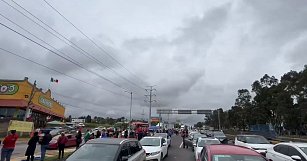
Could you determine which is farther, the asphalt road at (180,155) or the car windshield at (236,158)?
the asphalt road at (180,155)

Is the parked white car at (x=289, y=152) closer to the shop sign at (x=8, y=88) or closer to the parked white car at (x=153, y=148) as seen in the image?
the parked white car at (x=153, y=148)

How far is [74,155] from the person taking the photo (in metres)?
9.23

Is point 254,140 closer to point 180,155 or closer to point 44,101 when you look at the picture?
point 180,155

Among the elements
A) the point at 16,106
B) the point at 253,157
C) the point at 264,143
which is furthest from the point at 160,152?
the point at 16,106

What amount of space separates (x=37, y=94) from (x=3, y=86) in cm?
594

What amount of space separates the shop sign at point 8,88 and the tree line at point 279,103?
4518 cm

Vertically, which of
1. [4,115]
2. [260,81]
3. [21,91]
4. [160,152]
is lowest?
[160,152]

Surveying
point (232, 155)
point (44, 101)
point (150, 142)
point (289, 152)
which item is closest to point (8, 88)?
point (44, 101)

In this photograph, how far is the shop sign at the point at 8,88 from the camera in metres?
50.2

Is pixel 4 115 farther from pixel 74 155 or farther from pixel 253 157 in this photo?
pixel 253 157

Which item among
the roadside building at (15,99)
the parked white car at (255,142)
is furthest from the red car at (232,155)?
the roadside building at (15,99)

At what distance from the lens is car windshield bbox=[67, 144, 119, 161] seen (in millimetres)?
8906

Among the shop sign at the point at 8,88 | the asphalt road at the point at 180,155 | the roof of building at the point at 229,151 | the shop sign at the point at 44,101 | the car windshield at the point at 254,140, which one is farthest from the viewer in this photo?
the shop sign at the point at 44,101

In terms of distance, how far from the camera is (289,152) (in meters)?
12.3
